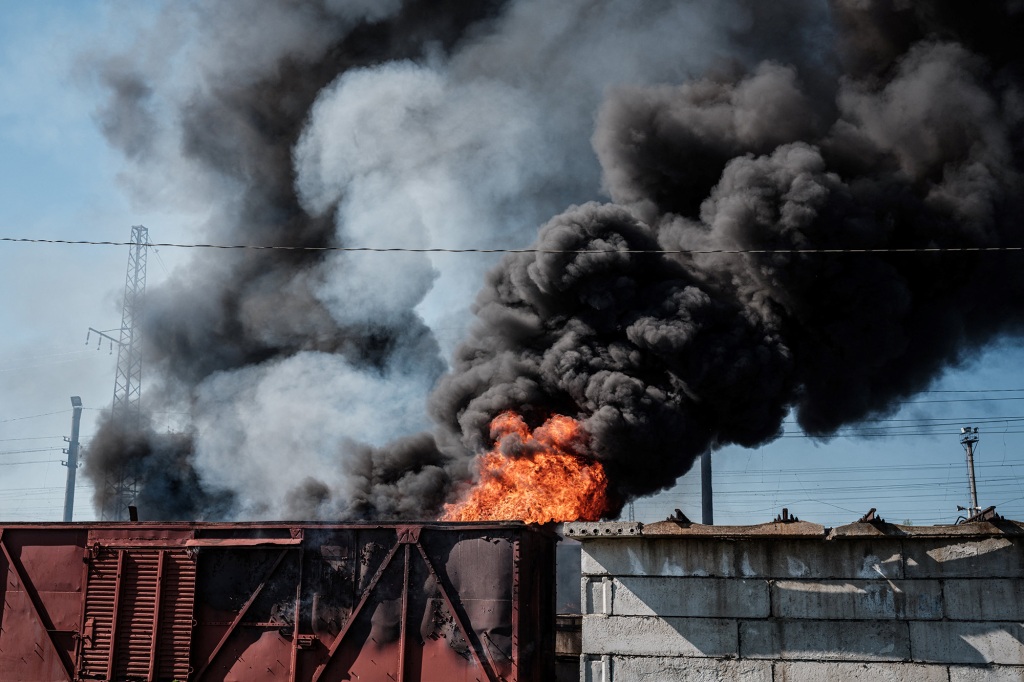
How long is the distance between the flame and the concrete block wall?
6.54 m

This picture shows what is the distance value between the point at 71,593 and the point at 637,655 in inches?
342

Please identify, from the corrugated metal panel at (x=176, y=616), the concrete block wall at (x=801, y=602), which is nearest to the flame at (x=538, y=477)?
the concrete block wall at (x=801, y=602)

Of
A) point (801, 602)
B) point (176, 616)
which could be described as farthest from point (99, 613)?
point (801, 602)

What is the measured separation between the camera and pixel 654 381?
19.9m

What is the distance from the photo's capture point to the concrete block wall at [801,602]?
10133 mm

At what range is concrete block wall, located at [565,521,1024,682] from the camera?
10133 millimetres

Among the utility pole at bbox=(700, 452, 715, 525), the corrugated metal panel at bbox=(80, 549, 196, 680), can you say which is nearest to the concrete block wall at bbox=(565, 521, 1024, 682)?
the corrugated metal panel at bbox=(80, 549, 196, 680)

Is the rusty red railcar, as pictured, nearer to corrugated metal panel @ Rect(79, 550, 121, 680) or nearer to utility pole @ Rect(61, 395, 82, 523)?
corrugated metal panel @ Rect(79, 550, 121, 680)

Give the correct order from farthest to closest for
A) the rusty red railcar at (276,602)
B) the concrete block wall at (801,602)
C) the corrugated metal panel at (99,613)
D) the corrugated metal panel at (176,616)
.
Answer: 1. the corrugated metal panel at (99,613)
2. the corrugated metal panel at (176,616)
3. the rusty red railcar at (276,602)
4. the concrete block wall at (801,602)

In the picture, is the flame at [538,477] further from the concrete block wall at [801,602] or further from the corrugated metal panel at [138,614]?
the corrugated metal panel at [138,614]

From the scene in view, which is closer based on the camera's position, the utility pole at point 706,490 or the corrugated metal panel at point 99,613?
the corrugated metal panel at point 99,613

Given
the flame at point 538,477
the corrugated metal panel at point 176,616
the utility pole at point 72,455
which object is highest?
the utility pole at point 72,455

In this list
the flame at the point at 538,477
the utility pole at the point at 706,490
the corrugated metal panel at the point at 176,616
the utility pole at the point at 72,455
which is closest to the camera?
the corrugated metal panel at the point at 176,616

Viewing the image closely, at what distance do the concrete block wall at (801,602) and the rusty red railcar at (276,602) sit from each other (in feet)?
4.44
